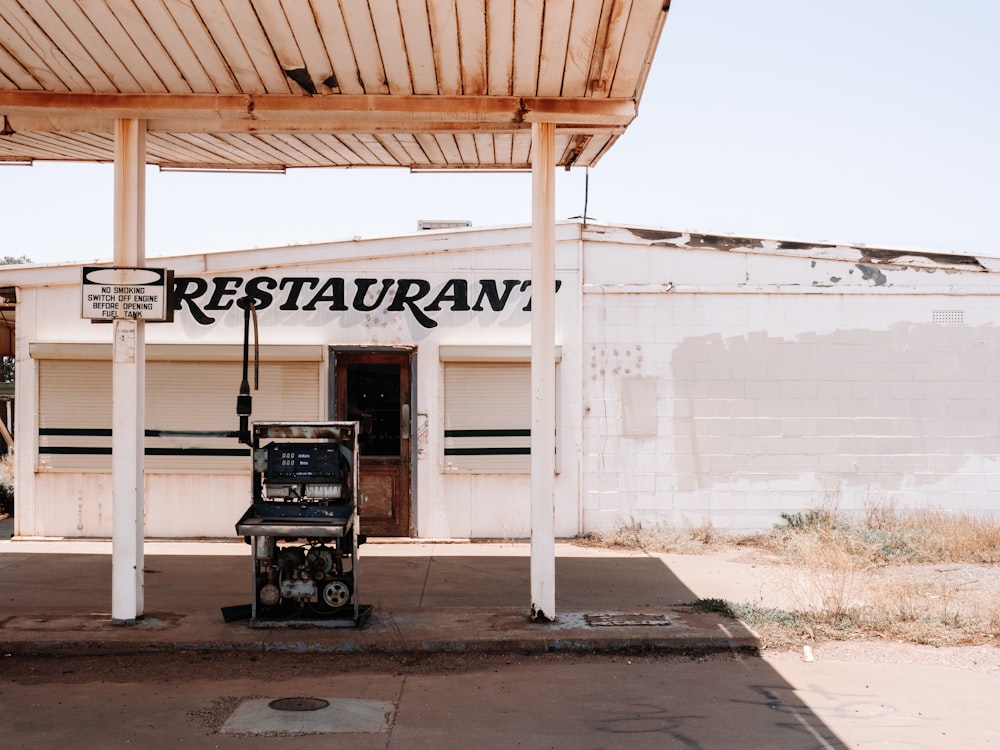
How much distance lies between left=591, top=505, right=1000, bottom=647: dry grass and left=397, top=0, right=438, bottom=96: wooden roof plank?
4661mm

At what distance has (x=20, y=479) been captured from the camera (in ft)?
40.1

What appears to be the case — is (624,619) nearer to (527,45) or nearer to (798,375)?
(527,45)

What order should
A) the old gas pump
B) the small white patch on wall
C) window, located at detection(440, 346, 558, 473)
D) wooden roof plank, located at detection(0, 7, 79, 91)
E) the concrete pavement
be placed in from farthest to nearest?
1. the small white patch on wall
2. window, located at detection(440, 346, 558, 473)
3. the old gas pump
4. the concrete pavement
5. wooden roof plank, located at detection(0, 7, 79, 91)

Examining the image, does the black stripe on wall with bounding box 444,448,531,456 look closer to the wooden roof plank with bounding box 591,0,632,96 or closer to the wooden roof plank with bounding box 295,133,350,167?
the wooden roof plank with bounding box 295,133,350,167

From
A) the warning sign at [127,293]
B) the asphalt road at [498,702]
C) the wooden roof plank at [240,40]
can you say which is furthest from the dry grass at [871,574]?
the wooden roof plank at [240,40]

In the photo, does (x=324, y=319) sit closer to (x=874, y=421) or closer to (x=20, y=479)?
(x=20, y=479)

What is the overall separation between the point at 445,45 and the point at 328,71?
985 mm

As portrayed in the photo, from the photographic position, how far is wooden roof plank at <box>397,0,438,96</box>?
255 inches

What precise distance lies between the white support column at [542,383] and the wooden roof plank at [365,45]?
1.29 meters

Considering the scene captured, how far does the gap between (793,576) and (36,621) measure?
267 inches

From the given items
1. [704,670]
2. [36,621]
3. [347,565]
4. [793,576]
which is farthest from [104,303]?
[793,576]

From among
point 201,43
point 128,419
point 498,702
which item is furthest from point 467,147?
point 498,702

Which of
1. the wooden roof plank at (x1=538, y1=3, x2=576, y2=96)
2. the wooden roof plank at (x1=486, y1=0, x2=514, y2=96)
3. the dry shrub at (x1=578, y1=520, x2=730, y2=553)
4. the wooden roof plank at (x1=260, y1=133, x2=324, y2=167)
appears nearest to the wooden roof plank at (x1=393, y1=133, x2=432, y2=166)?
the wooden roof plank at (x1=260, y1=133, x2=324, y2=167)

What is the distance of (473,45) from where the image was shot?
6984mm
